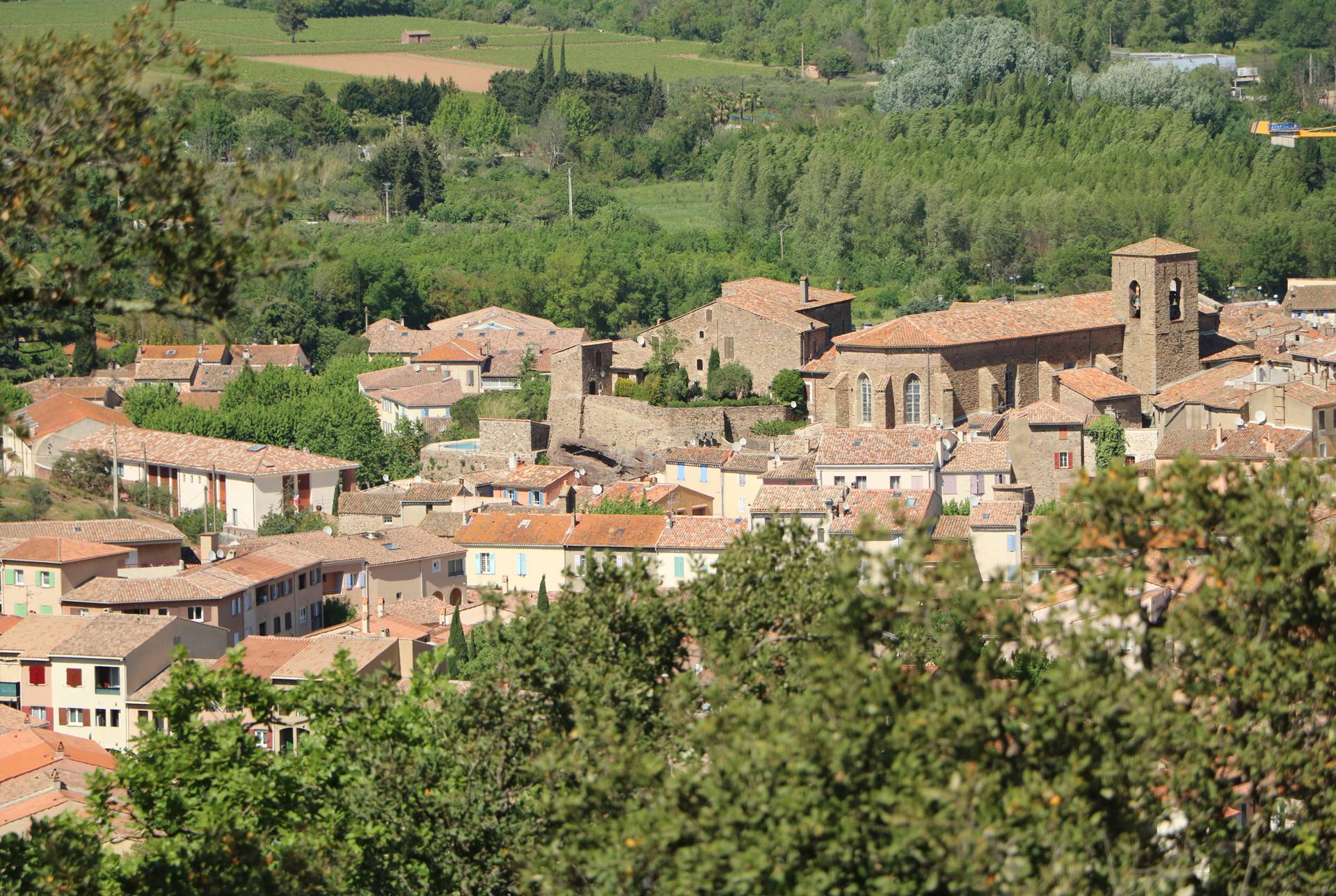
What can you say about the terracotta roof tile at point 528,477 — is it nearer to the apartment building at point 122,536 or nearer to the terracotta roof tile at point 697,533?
the terracotta roof tile at point 697,533

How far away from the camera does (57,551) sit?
40.9 metres

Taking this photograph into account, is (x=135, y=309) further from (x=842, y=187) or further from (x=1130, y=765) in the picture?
(x=842, y=187)

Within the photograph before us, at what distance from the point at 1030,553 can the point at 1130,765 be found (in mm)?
1777

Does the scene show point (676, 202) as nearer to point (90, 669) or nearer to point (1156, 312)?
point (1156, 312)

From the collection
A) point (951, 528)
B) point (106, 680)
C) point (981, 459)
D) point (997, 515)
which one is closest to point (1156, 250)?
point (981, 459)

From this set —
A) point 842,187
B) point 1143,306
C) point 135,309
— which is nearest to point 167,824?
point 135,309

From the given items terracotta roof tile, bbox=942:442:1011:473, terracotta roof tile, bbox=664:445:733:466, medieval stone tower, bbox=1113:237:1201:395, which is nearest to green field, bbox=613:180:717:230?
medieval stone tower, bbox=1113:237:1201:395

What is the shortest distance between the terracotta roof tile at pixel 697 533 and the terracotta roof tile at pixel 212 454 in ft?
44.9

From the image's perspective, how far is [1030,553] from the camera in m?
13.6

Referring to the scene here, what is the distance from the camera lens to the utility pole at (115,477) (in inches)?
2026

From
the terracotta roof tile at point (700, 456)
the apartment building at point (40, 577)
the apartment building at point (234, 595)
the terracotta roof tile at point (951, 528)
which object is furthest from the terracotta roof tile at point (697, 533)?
the apartment building at point (40, 577)

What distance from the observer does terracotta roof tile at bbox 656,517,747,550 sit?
134 ft

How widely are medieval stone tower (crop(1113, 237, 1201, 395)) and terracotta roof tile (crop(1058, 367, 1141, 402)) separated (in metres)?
1.57

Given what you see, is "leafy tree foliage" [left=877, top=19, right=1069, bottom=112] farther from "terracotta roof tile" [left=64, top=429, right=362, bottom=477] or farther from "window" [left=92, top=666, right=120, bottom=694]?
"window" [left=92, top=666, right=120, bottom=694]
